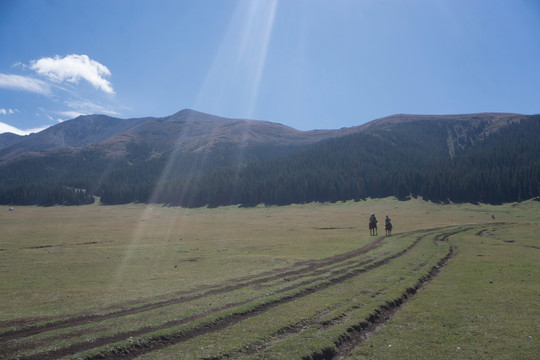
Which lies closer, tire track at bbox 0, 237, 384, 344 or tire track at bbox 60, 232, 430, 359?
tire track at bbox 60, 232, 430, 359

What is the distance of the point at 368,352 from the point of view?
11711 mm

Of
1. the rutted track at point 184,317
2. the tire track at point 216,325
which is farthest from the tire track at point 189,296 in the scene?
the tire track at point 216,325

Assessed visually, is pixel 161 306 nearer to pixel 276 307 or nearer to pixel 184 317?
pixel 184 317

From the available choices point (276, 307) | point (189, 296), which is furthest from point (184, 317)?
point (276, 307)

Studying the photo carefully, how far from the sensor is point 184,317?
15023mm

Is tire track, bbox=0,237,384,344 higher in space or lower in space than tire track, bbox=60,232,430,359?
lower

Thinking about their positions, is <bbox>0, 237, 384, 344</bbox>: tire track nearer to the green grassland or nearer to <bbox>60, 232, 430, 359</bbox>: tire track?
the green grassland

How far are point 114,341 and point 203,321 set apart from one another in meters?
3.74

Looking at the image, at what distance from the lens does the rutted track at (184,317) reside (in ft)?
38.7

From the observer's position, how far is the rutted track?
11.8m

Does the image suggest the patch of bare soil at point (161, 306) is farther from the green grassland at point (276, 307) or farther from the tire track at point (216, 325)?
the tire track at point (216, 325)

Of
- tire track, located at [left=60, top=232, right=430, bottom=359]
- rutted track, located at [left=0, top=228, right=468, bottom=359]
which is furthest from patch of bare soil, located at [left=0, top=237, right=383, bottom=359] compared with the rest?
tire track, located at [left=60, top=232, right=430, bottom=359]

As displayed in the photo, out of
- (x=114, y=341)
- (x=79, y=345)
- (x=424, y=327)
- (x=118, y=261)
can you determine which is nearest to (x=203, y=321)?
(x=114, y=341)

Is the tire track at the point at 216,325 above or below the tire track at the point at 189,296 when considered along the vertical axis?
above
